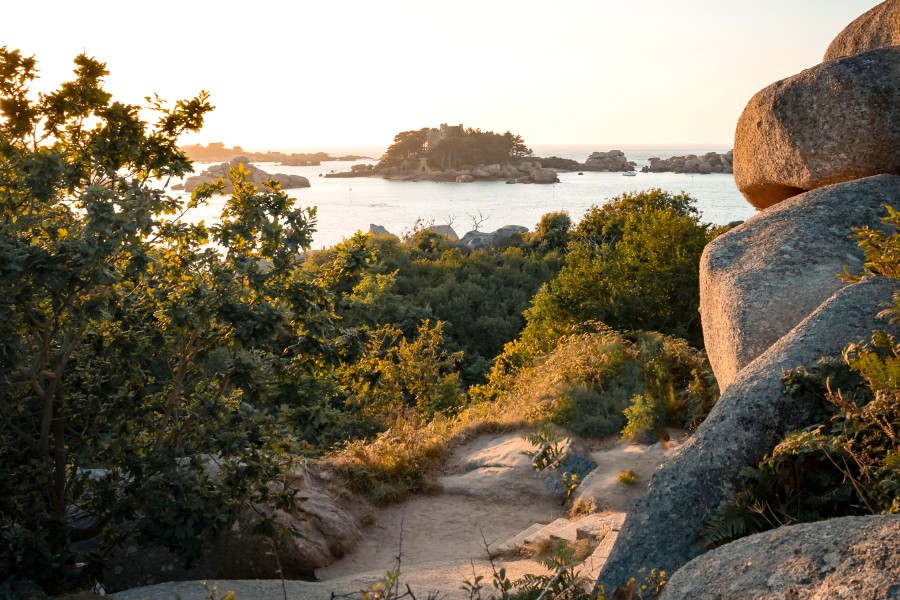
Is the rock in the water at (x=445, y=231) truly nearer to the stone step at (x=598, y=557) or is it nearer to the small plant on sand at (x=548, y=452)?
the small plant on sand at (x=548, y=452)

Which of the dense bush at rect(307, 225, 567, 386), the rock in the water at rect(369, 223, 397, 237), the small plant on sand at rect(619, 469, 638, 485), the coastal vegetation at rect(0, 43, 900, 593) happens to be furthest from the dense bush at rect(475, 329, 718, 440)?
the rock in the water at rect(369, 223, 397, 237)

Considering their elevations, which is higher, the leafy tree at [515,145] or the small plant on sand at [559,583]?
the leafy tree at [515,145]

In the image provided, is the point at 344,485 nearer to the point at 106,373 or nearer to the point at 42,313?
the point at 106,373

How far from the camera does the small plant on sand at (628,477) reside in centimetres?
952

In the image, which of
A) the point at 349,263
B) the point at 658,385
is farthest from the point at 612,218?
the point at 349,263

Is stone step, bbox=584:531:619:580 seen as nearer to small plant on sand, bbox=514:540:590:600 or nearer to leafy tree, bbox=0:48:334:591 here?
small plant on sand, bbox=514:540:590:600

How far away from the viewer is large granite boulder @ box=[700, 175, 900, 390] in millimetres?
7754

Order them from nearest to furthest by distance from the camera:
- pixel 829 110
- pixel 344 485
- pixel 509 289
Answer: pixel 829 110 < pixel 344 485 < pixel 509 289

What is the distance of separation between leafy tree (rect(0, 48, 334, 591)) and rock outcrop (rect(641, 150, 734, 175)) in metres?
77.7

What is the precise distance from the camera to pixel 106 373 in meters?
6.63

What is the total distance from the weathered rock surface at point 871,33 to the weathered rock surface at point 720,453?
5.34 metres

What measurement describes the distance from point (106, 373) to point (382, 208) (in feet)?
141

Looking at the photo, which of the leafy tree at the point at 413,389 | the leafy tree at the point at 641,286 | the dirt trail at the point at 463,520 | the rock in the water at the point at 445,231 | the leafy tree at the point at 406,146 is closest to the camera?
the dirt trail at the point at 463,520

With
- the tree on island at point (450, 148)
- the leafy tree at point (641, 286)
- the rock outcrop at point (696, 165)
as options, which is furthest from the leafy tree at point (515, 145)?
the leafy tree at point (641, 286)
